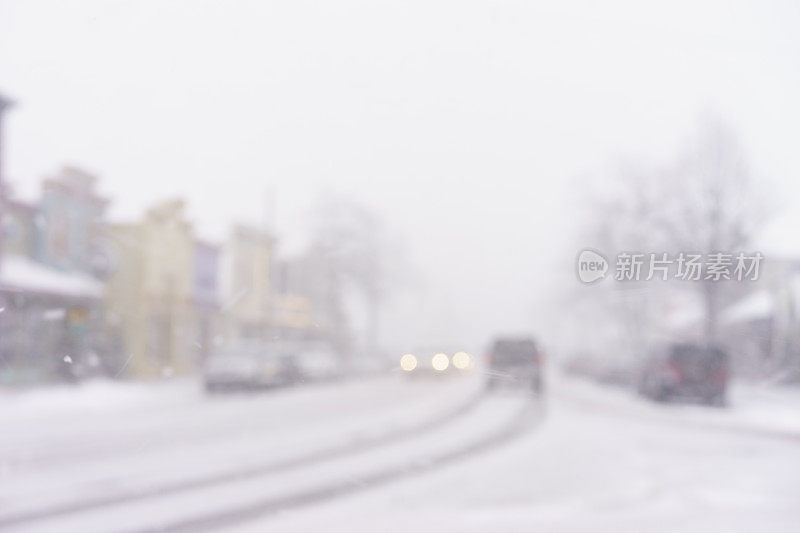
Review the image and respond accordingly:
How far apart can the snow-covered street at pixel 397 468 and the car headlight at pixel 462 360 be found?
12.2 ft

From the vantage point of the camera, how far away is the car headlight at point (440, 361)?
2710cm

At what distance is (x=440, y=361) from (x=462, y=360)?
160 cm

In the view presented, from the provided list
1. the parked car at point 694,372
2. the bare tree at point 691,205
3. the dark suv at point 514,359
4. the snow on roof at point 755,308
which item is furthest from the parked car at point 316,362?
the bare tree at point 691,205

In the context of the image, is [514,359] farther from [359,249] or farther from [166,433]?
[359,249]

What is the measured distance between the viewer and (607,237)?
10312 mm

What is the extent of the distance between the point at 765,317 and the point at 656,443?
1435 centimetres

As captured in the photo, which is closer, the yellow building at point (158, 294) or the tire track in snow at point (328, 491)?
the tire track in snow at point (328, 491)

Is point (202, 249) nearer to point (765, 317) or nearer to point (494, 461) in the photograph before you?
point (765, 317)

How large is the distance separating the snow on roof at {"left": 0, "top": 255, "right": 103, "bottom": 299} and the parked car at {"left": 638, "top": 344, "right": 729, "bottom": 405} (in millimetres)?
18522

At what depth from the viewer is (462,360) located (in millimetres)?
25859

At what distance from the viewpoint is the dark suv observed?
22391 mm

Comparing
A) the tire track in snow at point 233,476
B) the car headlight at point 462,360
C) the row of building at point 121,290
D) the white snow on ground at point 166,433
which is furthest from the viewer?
the row of building at point 121,290

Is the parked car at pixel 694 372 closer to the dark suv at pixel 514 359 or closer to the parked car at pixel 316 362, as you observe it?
the dark suv at pixel 514 359

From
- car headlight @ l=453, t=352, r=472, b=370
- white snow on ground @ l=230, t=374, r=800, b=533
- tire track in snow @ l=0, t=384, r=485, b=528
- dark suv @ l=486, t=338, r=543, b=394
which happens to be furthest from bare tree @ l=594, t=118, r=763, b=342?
car headlight @ l=453, t=352, r=472, b=370
